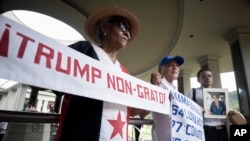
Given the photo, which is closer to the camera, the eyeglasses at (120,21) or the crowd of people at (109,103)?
the crowd of people at (109,103)

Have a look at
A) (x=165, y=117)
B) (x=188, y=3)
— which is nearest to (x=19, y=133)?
(x=165, y=117)

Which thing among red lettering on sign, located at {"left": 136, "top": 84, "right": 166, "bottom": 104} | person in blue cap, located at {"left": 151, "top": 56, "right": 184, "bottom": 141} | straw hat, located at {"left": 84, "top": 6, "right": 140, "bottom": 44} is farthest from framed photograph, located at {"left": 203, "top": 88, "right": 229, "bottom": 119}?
straw hat, located at {"left": 84, "top": 6, "right": 140, "bottom": 44}

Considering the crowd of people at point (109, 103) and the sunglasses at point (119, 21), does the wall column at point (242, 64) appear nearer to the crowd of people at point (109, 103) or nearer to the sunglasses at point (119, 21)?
the crowd of people at point (109, 103)

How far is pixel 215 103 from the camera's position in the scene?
1.52 meters

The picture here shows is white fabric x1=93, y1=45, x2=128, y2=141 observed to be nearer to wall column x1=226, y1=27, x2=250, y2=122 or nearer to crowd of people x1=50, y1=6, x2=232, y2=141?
crowd of people x1=50, y1=6, x2=232, y2=141

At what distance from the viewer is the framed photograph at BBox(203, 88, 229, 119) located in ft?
4.90

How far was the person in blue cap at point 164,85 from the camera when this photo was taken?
115cm

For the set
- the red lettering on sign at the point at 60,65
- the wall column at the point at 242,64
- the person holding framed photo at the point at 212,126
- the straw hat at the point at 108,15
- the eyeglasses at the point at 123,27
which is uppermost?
the wall column at the point at 242,64

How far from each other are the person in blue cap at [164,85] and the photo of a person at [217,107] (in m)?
0.45

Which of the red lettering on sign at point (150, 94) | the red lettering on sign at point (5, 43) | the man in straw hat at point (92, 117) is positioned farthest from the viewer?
the red lettering on sign at point (150, 94)

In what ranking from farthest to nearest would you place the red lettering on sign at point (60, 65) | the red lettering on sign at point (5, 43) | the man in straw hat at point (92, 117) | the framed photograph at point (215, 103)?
1. the framed photograph at point (215, 103)
2. the man in straw hat at point (92, 117)
3. the red lettering on sign at point (60, 65)
4. the red lettering on sign at point (5, 43)

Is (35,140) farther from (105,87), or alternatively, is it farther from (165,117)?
(105,87)

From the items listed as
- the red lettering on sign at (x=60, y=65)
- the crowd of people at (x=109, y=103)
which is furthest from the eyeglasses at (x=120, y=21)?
the red lettering on sign at (x=60, y=65)

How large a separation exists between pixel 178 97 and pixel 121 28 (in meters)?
0.59
